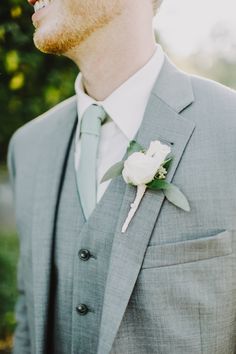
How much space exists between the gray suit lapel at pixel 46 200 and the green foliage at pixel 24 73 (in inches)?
17.7

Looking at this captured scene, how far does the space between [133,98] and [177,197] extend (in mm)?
513

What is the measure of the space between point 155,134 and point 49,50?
57cm

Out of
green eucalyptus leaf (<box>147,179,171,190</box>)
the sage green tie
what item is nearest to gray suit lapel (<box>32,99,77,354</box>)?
the sage green tie

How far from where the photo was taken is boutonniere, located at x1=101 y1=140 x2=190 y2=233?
172 centimetres

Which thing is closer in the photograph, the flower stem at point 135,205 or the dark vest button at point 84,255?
the flower stem at point 135,205

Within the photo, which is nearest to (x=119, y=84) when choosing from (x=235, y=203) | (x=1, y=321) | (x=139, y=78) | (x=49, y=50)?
(x=139, y=78)

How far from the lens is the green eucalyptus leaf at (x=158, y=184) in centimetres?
173

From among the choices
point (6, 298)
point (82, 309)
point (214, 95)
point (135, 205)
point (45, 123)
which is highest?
point (214, 95)

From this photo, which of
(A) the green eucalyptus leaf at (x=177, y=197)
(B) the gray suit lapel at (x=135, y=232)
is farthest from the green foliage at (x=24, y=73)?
(A) the green eucalyptus leaf at (x=177, y=197)

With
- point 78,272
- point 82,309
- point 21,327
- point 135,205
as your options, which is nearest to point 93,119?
point 135,205

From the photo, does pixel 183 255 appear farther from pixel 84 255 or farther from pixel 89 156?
pixel 89 156

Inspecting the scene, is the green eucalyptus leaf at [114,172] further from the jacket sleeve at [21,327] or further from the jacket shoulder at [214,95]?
the jacket sleeve at [21,327]

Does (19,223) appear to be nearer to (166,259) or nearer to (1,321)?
(166,259)

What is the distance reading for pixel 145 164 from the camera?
1744 millimetres
